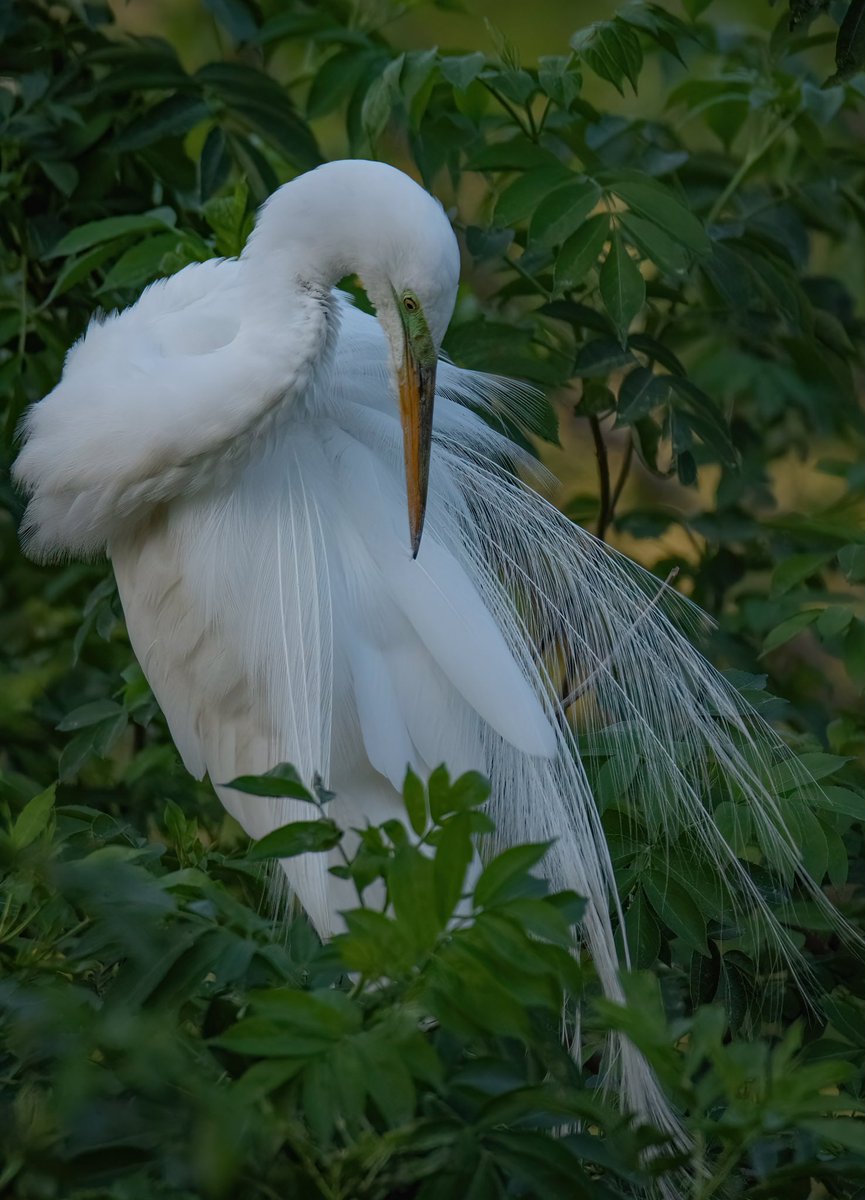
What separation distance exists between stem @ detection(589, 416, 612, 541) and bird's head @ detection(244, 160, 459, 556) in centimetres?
59

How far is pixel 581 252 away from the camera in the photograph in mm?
1594

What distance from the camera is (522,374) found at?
1.78 metres

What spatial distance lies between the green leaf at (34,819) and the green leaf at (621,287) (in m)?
0.94

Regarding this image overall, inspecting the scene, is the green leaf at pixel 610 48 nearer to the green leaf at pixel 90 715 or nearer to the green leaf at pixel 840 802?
the green leaf at pixel 840 802

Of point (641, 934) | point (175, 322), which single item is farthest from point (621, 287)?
point (641, 934)

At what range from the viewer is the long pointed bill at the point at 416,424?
1.40 m

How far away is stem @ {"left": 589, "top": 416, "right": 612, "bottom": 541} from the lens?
196 cm

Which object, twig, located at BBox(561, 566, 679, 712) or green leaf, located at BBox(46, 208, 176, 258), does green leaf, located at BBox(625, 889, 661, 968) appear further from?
green leaf, located at BBox(46, 208, 176, 258)

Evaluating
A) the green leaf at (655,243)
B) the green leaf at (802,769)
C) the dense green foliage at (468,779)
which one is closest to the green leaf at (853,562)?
the dense green foliage at (468,779)

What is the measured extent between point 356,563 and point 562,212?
1.66 feet

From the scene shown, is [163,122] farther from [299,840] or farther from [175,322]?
[299,840]

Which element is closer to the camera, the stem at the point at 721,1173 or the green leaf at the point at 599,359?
the stem at the point at 721,1173

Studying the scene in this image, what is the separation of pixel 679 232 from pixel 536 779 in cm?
70

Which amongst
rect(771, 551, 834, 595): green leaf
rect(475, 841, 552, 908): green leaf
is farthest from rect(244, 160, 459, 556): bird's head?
rect(475, 841, 552, 908): green leaf
